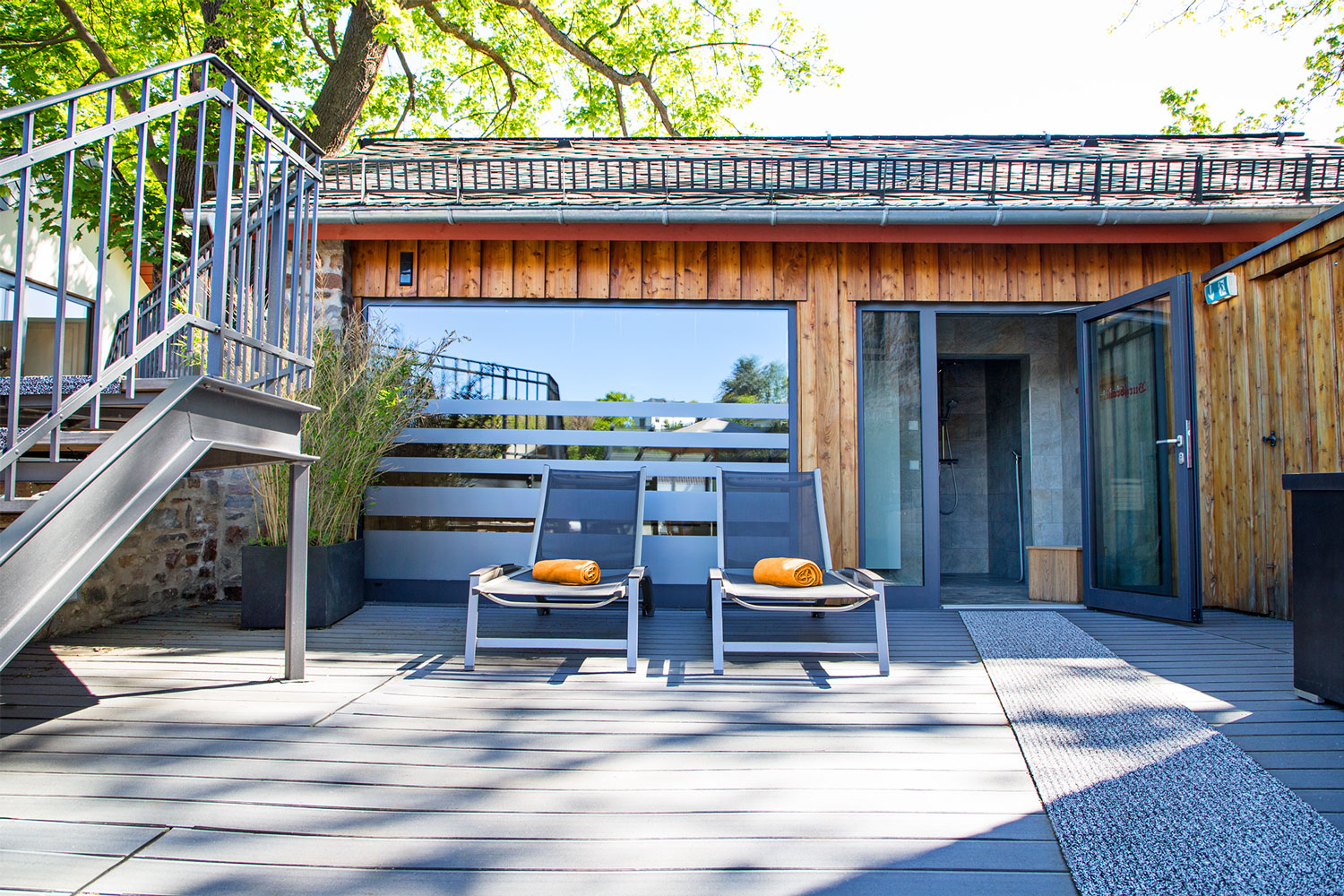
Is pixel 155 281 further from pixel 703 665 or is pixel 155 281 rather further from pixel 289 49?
pixel 703 665

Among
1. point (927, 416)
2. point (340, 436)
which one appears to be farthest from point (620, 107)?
point (340, 436)

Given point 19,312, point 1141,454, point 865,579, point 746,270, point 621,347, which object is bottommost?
point 865,579

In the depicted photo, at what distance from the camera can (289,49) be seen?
8.30 meters

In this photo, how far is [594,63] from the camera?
9609mm

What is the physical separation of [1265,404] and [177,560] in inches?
261

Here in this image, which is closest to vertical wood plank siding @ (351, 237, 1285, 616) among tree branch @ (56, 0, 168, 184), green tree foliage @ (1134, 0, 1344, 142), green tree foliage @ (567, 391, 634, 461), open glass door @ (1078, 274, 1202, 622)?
open glass door @ (1078, 274, 1202, 622)

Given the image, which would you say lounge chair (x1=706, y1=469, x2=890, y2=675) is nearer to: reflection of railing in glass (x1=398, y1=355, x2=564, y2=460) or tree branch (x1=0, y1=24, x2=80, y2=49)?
reflection of railing in glass (x1=398, y1=355, x2=564, y2=460)

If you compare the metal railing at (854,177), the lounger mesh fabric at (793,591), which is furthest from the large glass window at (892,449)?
the lounger mesh fabric at (793,591)

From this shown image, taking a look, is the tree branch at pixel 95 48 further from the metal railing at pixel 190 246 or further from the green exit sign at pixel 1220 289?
the green exit sign at pixel 1220 289

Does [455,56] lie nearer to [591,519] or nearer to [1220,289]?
[591,519]

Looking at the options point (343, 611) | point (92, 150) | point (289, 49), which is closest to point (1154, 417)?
point (343, 611)

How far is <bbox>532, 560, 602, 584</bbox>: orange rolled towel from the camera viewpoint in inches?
143

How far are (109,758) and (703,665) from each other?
212cm

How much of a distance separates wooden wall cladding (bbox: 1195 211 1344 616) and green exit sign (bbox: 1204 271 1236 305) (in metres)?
0.04
